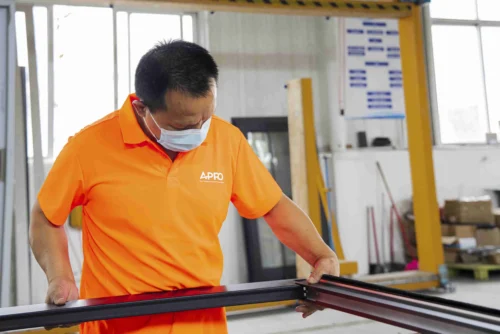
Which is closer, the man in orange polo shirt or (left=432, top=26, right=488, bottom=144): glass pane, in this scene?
the man in orange polo shirt

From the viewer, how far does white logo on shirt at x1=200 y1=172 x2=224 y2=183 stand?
5.44 feet

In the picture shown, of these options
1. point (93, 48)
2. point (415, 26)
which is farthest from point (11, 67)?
point (415, 26)

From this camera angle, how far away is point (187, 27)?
6.10 m

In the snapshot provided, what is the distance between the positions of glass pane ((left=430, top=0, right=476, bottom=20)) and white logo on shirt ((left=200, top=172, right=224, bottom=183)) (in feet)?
22.8

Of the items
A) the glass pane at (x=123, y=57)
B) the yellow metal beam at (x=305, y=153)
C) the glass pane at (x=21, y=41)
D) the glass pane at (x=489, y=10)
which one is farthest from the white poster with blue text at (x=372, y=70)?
the glass pane at (x=21, y=41)

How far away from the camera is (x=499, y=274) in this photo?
6750 mm

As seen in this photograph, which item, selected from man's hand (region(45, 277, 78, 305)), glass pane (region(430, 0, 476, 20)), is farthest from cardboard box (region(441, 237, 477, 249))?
man's hand (region(45, 277, 78, 305))

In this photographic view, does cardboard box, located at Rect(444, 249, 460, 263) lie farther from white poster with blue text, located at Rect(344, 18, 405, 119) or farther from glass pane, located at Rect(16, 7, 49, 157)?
glass pane, located at Rect(16, 7, 49, 157)

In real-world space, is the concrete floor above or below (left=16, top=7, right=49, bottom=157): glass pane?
below

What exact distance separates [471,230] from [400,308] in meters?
5.71

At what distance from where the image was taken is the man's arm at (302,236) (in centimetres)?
180

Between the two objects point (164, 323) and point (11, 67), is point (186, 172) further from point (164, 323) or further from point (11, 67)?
point (11, 67)

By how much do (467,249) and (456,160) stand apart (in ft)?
4.71

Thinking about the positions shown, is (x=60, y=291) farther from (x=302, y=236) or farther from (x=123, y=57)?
(x=123, y=57)
